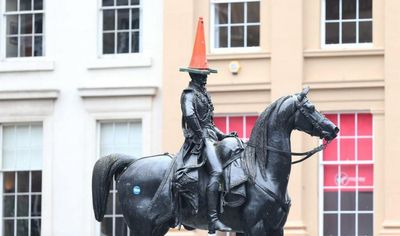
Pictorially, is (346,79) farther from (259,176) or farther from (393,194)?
(259,176)

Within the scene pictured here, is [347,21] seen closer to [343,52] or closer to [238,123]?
[343,52]

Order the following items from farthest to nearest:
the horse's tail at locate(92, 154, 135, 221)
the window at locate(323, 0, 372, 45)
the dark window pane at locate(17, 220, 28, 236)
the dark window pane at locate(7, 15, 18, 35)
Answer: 1. the dark window pane at locate(7, 15, 18, 35)
2. the dark window pane at locate(17, 220, 28, 236)
3. the window at locate(323, 0, 372, 45)
4. the horse's tail at locate(92, 154, 135, 221)

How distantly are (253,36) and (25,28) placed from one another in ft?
18.8

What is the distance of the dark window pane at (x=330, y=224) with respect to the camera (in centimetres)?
3228

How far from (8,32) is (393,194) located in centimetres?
1022

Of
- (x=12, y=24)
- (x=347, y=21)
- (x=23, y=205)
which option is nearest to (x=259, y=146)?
(x=347, y=21)

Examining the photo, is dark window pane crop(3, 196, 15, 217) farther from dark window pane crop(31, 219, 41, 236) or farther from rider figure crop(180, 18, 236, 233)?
rider figure crop(180, 18, 236, 233)

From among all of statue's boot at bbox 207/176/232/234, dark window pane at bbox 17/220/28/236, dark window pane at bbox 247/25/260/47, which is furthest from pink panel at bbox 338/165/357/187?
statue's boot at bbox 207/176/232/234

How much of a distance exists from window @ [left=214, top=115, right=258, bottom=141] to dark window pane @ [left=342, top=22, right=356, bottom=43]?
270 cm

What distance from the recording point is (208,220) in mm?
20062

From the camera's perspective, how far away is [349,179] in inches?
1268

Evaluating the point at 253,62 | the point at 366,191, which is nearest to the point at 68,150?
the point at 253,62

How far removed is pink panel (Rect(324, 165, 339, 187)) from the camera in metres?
32.3

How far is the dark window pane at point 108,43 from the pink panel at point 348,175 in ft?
20.6
